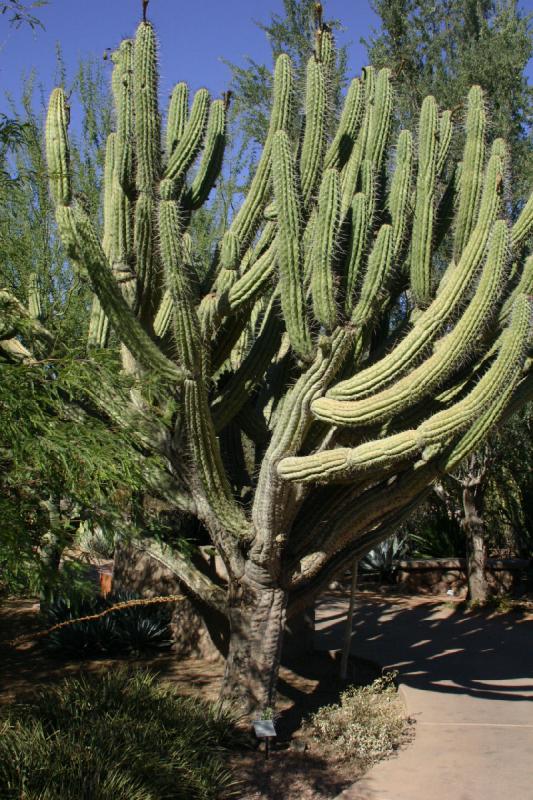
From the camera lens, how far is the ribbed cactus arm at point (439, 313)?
239 inches

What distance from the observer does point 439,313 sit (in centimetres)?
627

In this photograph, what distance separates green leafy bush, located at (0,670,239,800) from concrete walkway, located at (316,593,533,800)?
1.04 meters

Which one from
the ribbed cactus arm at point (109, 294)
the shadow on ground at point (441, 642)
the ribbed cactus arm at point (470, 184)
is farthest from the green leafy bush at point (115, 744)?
the ribbed cactus arm at point (470, 184)

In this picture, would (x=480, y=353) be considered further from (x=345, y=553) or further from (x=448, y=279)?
(x=345, y=553)

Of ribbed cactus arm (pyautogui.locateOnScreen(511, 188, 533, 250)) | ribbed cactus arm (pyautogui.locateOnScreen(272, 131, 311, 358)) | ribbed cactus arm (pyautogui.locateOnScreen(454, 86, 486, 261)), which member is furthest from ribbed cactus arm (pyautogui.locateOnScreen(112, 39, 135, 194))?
ribbed cactus arm (pyautogui.locateOnScreen(511, 188, 533, 250))

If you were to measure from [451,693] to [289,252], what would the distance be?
450 centimetres

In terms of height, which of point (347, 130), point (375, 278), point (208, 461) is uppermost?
point (347, 130)

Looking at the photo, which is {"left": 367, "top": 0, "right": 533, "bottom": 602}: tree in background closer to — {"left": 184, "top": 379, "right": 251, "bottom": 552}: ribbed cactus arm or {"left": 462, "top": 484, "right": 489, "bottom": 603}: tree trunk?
{"left": 462, "top": 484, "right": 489, "bottom": 603}: tree trunk

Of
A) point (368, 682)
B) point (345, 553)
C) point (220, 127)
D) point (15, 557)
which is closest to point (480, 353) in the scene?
point (345, 553)

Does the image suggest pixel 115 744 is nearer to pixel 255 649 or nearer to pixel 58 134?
pixel 255 649

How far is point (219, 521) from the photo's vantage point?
666cm

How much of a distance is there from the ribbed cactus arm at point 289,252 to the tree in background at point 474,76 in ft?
21.0

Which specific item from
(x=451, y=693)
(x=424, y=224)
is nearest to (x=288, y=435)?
(x=424, y=224)

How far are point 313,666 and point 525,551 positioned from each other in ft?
20.5
